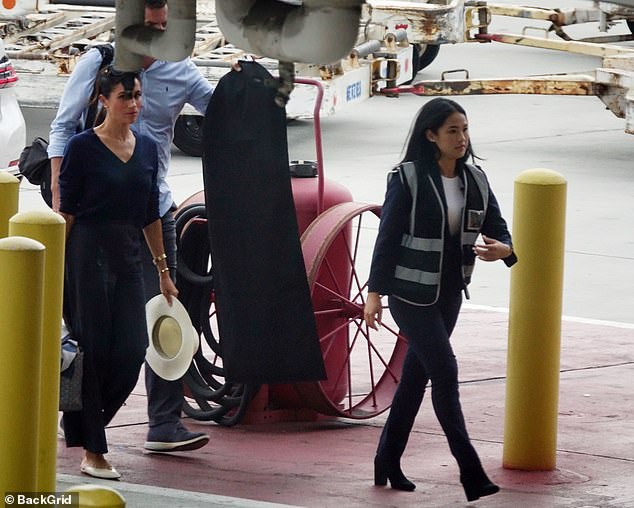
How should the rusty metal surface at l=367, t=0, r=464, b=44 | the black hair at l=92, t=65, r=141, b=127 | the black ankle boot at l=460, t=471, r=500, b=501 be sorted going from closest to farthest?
the black ankle boot at l=460, t=471, r=500, b=501
the black hair at l=92, t=65, r=141, b=127
the rusty metal surface at l=367, t=0, r=464, b=44

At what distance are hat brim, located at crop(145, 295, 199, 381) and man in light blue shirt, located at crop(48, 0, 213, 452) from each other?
174mm

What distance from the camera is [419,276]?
6.48 meters

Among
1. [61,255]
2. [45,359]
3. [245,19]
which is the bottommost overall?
[45,359]

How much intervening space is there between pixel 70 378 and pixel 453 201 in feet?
5.55

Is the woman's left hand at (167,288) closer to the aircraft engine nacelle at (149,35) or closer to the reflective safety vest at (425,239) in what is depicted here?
the reflective safety vest at (425,239)

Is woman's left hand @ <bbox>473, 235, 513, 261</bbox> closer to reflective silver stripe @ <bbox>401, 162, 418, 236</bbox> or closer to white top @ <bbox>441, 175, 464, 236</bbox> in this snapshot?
white top @ <bbox>441, 175, 464, 236</bbox>

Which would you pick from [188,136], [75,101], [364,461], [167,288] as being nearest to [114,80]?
[75,101]

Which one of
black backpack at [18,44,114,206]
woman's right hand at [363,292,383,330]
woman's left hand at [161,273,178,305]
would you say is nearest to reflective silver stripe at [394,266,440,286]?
woman's right hand at [363,292,383,330]

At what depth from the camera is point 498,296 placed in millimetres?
10938

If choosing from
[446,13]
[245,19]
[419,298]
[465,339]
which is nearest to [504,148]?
[446,13]

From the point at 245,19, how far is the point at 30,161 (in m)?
3.10

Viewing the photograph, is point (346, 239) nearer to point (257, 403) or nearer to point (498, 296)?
point (257, 403)

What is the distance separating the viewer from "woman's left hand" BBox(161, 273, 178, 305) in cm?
702

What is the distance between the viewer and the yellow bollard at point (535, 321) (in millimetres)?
6824
